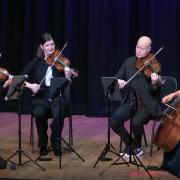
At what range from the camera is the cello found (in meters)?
4.46

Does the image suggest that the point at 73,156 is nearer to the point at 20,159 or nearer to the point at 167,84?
the point at 20,159

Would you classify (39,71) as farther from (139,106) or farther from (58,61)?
(139,106)

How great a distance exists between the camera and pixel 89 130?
6594mm

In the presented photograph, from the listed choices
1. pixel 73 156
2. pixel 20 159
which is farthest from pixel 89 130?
pixel 20 159

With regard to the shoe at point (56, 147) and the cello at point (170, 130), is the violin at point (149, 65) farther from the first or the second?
the shoe at point (56, 147)

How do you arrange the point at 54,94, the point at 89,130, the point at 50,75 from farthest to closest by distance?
the point at 89,130, the point at 50,75, the point at 54,94

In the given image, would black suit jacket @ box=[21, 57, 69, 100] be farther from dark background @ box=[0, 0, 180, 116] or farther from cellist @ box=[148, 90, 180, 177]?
dark background @ box=[0, 0, 180, 116]

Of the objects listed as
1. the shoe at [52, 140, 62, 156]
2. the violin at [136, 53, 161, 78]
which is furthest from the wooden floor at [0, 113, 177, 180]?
the violin at [136, 53, 161, 78]

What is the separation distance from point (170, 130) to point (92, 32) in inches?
129

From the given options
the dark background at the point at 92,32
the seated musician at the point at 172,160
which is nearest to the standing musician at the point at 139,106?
the seated musician at the point at 172,160

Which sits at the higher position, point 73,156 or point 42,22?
point 42,22

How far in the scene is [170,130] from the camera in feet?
14.8

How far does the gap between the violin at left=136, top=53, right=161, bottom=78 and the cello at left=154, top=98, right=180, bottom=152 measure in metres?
0.45

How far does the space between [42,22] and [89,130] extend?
1.99 m
